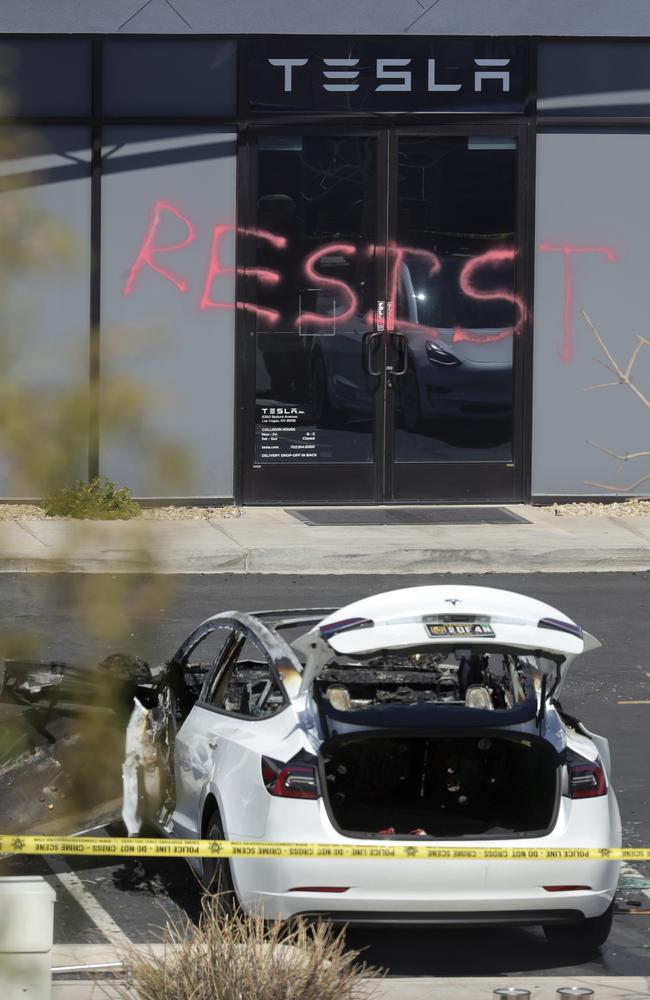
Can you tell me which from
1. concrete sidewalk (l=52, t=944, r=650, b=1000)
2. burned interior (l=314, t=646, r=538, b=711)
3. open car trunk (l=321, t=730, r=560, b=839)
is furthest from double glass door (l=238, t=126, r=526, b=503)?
concrete sidewalk (l=52, t=944, r=650, b=1000)

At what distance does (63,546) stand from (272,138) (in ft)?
52.9

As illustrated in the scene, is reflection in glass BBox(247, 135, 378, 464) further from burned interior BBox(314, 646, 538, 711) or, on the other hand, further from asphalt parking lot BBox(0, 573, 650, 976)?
burned interior BBox(314, 646, 538, 711)

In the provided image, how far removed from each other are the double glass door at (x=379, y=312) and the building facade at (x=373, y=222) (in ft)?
0.08

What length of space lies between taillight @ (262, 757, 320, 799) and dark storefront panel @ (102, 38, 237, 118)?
12.1 meters

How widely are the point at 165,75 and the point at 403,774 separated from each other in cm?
1183

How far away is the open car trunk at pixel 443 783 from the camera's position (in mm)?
6543

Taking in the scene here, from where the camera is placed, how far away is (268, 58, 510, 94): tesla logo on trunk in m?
17.4

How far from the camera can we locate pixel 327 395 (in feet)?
58.3

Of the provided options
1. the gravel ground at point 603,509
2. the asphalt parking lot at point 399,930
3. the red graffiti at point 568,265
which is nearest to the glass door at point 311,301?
the red graffiti at point 568,265

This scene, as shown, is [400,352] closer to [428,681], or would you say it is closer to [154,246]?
[154,246]

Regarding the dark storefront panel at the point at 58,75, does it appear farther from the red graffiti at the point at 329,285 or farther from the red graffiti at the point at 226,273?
the red graffiti at the point at 329,285

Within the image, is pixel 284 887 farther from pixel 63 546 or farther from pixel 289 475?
pixel 289 475

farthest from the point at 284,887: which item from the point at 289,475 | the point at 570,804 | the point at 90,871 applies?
the point at 289,475

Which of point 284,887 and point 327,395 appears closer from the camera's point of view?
point 284,887
